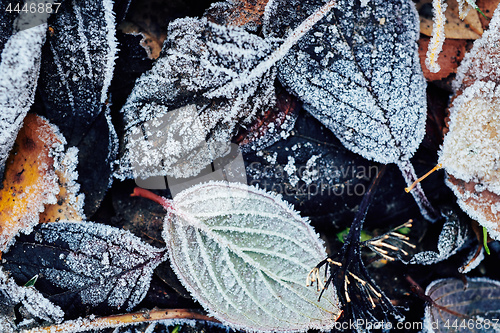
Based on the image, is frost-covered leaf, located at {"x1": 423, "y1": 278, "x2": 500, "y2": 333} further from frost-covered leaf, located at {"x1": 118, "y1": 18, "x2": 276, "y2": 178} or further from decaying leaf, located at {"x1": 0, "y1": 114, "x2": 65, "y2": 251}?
decaying leaf, located at {"x1": 0, "y1": 114, "x2": 65, "y2": 251}

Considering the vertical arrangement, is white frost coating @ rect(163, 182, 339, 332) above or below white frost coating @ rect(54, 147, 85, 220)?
below

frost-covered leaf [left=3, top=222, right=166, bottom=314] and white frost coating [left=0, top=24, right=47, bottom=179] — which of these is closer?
white frost coating [left=0, top=24, right=47, bottom=179]

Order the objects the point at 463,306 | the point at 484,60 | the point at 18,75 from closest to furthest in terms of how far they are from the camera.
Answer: the point at 18,75
the point at 484,60
the point at 463,306

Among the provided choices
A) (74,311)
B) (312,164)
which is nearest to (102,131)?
(74,311)

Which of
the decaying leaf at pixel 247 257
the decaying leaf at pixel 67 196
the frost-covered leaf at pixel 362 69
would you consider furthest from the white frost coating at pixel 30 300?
the frost-covered leaf at pixel 362 69

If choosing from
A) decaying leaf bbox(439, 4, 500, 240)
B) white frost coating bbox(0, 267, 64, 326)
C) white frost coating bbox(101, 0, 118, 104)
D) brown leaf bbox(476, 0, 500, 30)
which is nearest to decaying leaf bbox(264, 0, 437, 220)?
decaying leaf bbox(439, 4, 500, 240)

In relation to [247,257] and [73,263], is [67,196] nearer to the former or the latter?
[73,263]

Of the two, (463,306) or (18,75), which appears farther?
(463,306)

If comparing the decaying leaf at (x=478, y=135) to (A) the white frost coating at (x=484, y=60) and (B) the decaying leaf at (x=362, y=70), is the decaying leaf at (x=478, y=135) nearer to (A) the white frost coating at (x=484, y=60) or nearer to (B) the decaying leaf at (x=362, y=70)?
(A) the white frost coating at (x=484, y=60)

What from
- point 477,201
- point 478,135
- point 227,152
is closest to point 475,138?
point 478,135
